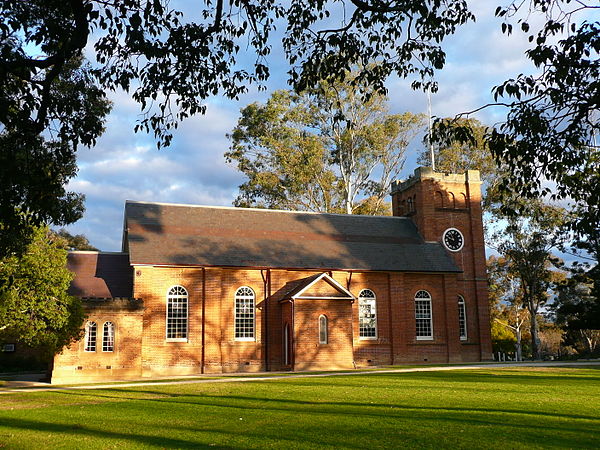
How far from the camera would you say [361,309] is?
3550 centimetres

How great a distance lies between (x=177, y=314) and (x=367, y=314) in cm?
1091

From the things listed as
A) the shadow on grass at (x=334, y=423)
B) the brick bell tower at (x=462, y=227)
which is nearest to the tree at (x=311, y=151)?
the brick bell tower at (x=462, y=227)

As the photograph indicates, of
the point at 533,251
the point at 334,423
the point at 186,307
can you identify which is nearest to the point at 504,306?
the point at 533,251

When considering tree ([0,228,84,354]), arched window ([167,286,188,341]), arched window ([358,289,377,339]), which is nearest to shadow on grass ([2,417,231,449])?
tree ([0,228,84,354])

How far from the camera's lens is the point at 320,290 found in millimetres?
32719

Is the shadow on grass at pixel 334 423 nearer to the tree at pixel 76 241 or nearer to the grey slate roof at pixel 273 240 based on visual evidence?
the grey slate roof at pixel 273 240

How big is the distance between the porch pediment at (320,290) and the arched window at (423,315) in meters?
5.39

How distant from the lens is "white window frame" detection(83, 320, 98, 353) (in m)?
28.6

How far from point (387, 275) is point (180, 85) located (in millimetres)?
26227

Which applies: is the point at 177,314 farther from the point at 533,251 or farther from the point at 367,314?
the point at 533,251

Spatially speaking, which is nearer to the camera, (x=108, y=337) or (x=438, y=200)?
(x=108, y=337)

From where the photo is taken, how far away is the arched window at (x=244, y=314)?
32969 millimetres

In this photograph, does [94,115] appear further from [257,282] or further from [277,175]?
[277,175]

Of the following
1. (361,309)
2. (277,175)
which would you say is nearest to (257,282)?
(361,309)
